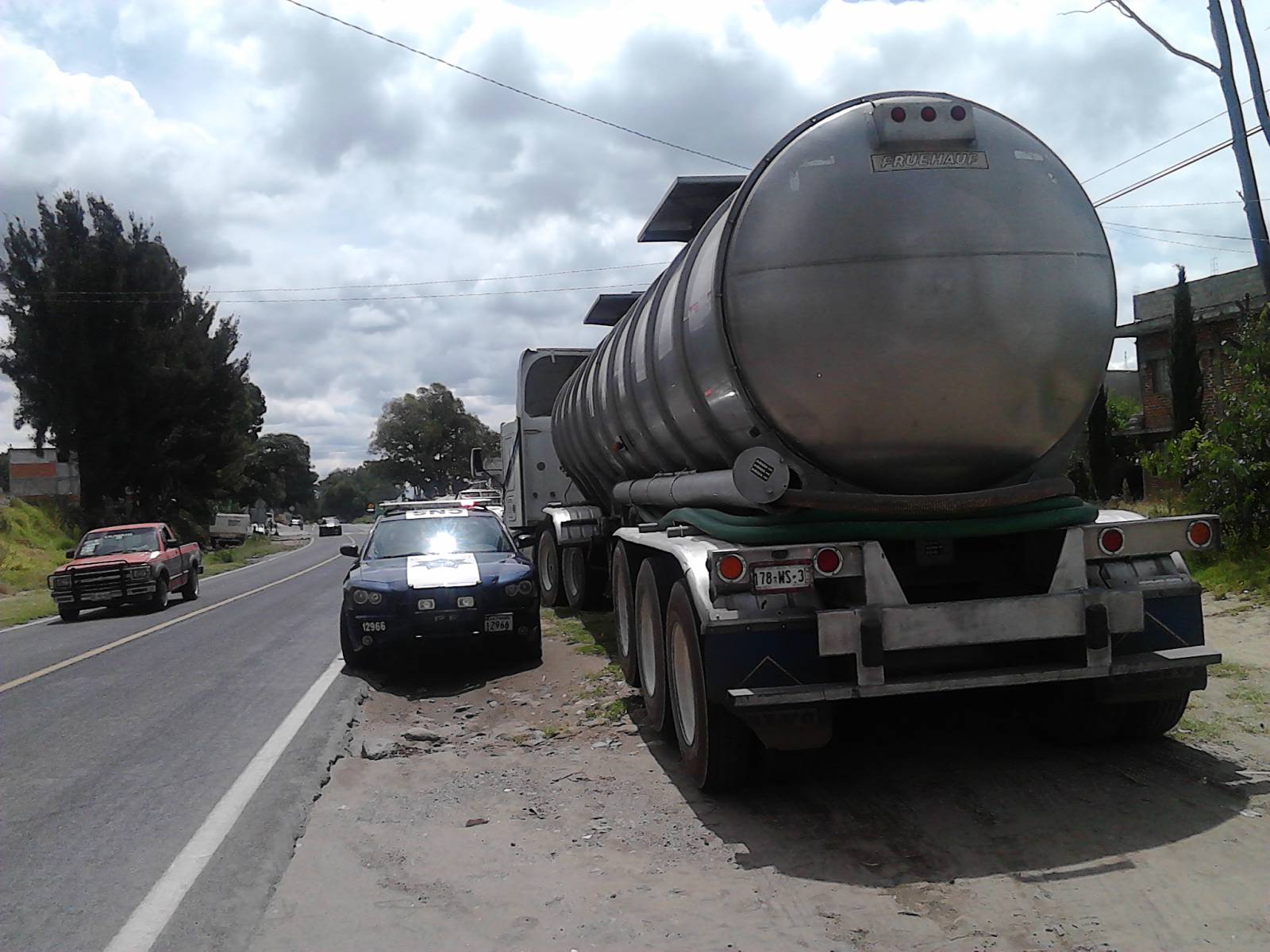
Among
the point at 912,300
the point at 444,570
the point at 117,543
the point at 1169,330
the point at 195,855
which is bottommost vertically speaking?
the point at 195,855

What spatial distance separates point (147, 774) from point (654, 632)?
10.7 ft

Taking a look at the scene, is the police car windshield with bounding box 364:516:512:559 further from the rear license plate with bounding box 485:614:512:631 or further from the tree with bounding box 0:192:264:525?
the tree with bounding box 0:192:264:525

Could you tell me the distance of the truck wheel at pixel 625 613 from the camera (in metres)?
8.12

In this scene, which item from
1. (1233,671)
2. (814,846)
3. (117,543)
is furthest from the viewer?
(117,543)

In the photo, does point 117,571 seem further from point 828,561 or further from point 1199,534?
point 1199,534

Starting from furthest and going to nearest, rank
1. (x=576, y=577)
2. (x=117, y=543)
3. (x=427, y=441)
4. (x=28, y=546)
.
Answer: (x=427, y=441) → (x=28, y=546) → (x=117, y=543) → (x=576, y=577)

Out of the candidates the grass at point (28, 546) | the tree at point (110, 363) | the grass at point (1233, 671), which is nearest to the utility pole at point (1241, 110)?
the grass at point (1233, 671)

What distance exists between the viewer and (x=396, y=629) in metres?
9.62

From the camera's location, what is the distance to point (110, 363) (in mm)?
40844

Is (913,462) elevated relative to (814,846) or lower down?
elevated

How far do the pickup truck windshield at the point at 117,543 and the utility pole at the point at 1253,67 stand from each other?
19.1 m

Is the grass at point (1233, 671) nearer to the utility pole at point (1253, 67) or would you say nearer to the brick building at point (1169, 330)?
the utility pole at point (1253, 67)

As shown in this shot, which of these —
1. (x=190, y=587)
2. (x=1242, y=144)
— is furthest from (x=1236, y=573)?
(x=190, y=587)

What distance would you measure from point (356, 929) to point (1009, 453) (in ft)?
13.1
